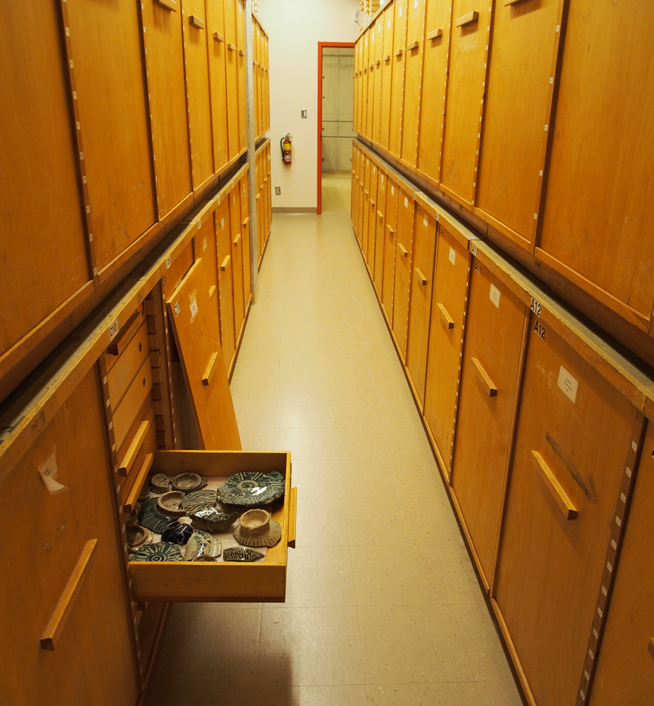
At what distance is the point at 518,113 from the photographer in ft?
5.72

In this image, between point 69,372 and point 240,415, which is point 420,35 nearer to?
point 240,415

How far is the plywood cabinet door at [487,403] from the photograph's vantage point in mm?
1854

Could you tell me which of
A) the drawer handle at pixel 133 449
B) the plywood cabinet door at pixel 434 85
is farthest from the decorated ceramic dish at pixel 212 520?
the plywood cabinet door at pixel 434 85

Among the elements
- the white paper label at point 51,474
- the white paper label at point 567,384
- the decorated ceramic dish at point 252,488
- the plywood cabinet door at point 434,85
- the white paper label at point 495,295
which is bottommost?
the decorated ceramic dish at point 252,488

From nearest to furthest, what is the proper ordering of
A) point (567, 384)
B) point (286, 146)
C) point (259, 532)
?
point (567, 384) → point (259, 532) → point (286, 146)

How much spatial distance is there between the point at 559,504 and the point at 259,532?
0.80 m

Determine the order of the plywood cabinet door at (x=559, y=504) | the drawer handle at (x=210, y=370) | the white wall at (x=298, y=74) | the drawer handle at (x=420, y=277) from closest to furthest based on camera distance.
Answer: the plywood cabinet door at (x=559, y=504)
the drawer handle at (x=210, y=370)
the drawer handle at (x=420, y=277)
the white wall at (x=298, y=74)

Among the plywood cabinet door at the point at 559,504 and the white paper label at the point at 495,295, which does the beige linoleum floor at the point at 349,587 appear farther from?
the white paper label at the point at 495,295

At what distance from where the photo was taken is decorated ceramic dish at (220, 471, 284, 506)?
181 centimetres

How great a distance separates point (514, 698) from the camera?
5.94 ft

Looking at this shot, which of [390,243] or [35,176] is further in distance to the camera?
[390,243]

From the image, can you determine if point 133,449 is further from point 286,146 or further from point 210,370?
point 286,146

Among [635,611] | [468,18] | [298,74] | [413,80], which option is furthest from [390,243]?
[298,74]

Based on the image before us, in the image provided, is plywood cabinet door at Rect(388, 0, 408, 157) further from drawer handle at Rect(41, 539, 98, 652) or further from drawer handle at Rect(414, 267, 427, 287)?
drawer handle at Rect(41, 539, 98, 652)
